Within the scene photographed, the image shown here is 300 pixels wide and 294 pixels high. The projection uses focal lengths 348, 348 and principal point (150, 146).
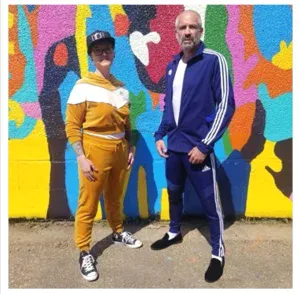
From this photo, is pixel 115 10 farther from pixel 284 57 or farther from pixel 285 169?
pixel 285 169

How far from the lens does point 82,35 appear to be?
10.6ft

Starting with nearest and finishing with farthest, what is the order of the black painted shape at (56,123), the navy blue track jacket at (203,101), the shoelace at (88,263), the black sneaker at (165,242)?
the navy blue track jacket at (203,101)
the shoelace at (88,263)
the black sneaker at (165,242)
the black painted shape at (56,123)

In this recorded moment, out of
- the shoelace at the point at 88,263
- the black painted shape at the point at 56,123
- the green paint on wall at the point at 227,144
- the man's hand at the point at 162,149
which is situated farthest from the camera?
the green paint on wall at the point at 227,144

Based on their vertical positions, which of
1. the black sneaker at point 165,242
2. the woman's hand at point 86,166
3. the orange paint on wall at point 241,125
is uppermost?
the orange paint on wall at point 241,125

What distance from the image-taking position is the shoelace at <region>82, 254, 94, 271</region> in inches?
111

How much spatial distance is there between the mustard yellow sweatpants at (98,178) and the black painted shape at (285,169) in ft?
5.17

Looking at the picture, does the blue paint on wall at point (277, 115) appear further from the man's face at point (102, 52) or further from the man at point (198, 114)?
the man's face at point (102, 52)

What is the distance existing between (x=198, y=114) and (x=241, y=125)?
89cm

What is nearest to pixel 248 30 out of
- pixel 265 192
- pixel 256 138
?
pixel 256 138

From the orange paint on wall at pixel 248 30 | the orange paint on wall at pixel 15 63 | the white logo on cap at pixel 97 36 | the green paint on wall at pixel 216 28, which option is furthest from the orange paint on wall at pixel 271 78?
the orange paint on wall at pixel 15 63

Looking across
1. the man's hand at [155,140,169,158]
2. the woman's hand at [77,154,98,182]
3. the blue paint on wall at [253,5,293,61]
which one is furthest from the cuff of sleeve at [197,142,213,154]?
the blue paint on wall at [253,5,293,61]

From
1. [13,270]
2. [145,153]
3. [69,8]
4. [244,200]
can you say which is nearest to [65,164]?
[145,153]

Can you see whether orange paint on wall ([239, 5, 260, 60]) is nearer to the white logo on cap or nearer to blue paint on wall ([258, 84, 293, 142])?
blue paint on wall ([258, 84, 293, 142])

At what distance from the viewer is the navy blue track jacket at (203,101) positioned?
2578 mm
